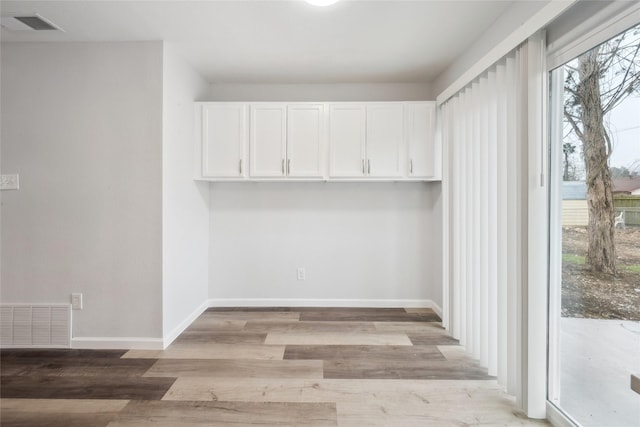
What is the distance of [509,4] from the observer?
2.17 m

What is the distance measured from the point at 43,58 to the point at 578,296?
13.9 ft

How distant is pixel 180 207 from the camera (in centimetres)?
304

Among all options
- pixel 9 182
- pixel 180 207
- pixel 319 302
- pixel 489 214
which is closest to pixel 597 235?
pixel 489 214

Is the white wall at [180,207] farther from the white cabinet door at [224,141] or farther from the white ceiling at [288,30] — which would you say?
the white ceiling at [288,30]

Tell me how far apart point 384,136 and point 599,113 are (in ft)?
6.26

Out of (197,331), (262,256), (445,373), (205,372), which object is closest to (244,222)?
(262,256)

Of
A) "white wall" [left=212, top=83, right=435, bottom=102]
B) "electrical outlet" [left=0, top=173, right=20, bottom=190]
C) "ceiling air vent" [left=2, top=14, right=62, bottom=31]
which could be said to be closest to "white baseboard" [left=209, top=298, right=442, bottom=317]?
"electrical outlet" [left=0, top=173, right=20, bottom=190]

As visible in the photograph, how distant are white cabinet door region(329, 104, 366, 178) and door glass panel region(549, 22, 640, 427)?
1770 mm

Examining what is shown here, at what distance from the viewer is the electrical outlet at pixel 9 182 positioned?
108 inches

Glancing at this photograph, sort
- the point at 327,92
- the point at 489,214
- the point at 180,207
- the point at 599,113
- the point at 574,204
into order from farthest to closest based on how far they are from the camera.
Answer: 1. the point at 327,92
2. the point at 180,207
3. the point at 489,214
4. the point at 574,204
5. the point at 599,113

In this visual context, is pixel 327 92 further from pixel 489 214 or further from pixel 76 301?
pixel 76 301

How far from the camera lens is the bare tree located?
1507 millimetres

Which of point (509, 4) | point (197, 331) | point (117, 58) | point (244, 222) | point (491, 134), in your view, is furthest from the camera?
point (244, 222)

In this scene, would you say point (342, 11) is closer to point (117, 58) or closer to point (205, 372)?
point (117, 58)
